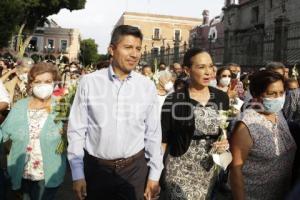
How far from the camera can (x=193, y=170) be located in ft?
11.5

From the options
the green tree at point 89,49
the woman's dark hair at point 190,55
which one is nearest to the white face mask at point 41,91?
the woman's dark hair at point 190,55

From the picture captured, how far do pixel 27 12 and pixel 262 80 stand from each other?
38.7 metres

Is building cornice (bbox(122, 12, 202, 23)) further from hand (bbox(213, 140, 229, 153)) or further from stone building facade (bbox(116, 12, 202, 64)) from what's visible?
hand (bbox(213, 140, 229, 153))

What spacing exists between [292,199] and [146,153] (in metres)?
1.64

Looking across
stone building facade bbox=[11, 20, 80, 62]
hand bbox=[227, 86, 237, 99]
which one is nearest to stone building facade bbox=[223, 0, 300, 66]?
hand bbox=[227, 86, 237, 99]

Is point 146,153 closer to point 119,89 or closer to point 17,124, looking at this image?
point 119,89

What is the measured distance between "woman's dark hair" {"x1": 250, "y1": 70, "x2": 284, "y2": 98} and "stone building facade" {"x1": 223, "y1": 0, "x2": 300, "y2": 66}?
13810mm

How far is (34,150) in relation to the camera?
3818 mm

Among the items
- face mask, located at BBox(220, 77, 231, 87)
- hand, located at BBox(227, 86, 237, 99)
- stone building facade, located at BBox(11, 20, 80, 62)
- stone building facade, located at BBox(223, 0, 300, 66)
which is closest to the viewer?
face mask, located at BBox(220, 77, 231, 87)

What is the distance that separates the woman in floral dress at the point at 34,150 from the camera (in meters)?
3.78

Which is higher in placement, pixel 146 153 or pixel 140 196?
pixel 146 153

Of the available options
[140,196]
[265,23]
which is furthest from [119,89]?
[265,23]

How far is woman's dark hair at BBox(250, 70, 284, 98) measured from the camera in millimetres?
3250

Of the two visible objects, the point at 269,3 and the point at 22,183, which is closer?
the point at 22,183
